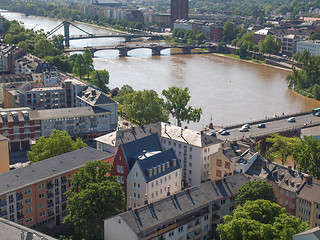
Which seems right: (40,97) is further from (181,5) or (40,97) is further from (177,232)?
(181,5)

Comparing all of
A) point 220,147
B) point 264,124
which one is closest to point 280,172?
point 220,147

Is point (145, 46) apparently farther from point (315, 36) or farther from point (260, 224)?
point (260, 224)

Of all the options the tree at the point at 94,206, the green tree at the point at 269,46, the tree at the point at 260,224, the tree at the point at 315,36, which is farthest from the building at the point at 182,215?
the tree at the point at 315,36

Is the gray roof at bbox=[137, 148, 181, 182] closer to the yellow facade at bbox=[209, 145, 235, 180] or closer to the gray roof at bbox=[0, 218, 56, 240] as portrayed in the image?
the yellow facade at bbox=[209, 145, 235, 180]

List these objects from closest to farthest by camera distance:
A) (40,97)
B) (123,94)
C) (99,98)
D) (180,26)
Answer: (99,98), (40,97), (123,94), (180,26)

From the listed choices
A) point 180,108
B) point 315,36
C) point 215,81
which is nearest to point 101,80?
point 215,81

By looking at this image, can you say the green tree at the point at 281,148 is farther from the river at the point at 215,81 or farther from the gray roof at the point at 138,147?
the river at the point at 215,81
